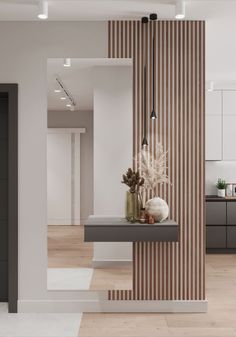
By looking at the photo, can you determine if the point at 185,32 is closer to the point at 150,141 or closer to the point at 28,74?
the point at 150,141

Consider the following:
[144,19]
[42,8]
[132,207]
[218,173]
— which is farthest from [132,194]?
[218,173]

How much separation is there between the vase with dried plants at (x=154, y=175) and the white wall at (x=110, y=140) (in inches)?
6.5

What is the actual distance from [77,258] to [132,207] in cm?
72

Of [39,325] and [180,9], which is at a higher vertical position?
[180,9]

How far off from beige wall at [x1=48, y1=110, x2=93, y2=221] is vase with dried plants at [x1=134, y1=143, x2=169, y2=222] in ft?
1.46

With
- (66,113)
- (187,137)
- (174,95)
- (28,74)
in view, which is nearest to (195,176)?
(187,137)

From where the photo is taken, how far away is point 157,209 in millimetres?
4008

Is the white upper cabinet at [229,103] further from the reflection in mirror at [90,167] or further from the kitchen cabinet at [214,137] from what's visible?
the reflection in mirror at [90,167]

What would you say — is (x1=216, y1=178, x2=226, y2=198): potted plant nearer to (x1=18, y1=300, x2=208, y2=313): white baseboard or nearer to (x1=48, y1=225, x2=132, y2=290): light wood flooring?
(x1=18, y1=300, x2=208, y2=313): white baseboard

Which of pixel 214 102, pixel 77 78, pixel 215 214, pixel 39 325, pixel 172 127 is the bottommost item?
pixel 39 325

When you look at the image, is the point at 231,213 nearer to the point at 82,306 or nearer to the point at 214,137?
the point at 214,137

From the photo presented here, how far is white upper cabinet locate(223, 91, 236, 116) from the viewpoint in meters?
7.52

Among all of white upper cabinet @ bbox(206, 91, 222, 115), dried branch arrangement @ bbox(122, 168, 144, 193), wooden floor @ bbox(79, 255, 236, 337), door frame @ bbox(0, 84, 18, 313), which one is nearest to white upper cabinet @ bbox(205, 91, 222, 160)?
white upper cabinet @ bbox(206, 91, 222, 115)

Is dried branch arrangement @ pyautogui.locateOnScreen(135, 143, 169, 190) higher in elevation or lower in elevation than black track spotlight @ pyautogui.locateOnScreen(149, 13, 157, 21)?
lower
